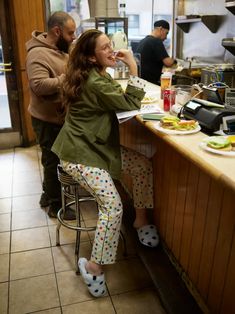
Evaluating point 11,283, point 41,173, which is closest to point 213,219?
point 11,283

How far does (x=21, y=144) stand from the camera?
4371 millimetres

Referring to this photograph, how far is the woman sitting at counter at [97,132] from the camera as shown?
1.70 metres

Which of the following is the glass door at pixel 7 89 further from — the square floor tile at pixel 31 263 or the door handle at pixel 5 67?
the square floor tile at pixel 31 263

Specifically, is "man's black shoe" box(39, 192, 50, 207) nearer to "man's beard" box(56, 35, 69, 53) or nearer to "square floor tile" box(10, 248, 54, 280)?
"square floor tile" box(10, 248, 54, 280)

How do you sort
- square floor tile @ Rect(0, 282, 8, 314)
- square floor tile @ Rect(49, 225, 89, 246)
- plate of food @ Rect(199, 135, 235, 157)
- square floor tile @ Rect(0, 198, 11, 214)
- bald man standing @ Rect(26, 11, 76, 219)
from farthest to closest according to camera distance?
1. square floor tile @ Rect(0, 198, 11, 214)
2. square floor tile @ Rect(49, 225, 89, 246)
3. bald man standing @ Rect(26, 11, 76, 219)
4. square floor tile @ Rect(0, 282, 8, 314)
5. plate of food @ Rect(199, 135, 235, 157)

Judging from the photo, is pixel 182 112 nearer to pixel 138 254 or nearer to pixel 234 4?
pixel 138 254

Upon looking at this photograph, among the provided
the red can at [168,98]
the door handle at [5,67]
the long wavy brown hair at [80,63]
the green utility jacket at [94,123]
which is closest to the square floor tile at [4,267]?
the green utility jacket at [94,123]

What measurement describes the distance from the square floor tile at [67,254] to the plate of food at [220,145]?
1288 mm

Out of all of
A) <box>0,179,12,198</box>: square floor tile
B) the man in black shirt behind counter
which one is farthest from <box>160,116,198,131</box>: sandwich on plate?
the man in black shirt behind counter

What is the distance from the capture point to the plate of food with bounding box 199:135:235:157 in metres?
1.26

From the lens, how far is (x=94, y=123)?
5.82 ft

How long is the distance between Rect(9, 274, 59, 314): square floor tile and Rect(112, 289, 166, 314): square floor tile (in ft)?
1.18

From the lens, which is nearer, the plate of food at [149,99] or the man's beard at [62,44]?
the plate of food at [149,99]

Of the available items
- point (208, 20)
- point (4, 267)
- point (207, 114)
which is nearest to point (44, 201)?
point (4, 267)
